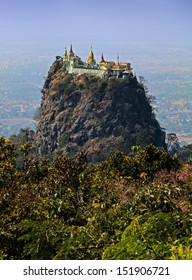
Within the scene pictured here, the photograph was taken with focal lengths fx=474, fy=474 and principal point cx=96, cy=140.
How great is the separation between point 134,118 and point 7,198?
4068cm

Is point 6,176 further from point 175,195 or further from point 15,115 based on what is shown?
point 15,115

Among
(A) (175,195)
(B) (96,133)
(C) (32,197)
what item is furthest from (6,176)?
(B) (96,133)

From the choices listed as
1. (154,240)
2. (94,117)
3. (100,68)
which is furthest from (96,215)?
(100,68)

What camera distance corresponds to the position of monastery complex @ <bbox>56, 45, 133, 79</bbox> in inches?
1927

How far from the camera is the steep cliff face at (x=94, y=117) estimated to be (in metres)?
48.5

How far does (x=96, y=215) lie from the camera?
8945 mm

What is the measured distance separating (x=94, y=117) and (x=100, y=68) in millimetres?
5176

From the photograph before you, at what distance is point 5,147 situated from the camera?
56.2 ft

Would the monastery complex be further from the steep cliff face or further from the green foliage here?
the green foliage

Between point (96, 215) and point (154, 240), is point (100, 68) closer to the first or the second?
point (96, 215)

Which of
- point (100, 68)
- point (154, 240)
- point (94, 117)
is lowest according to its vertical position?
point (154, 240)

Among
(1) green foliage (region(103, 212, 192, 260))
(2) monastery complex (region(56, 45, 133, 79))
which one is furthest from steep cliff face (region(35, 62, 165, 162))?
(1) green foliage (region(103, 212, 192, 260))

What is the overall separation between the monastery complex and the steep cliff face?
25.8 inches

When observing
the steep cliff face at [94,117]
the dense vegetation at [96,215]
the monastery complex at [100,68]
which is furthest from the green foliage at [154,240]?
the monastery complex at [100,68]
